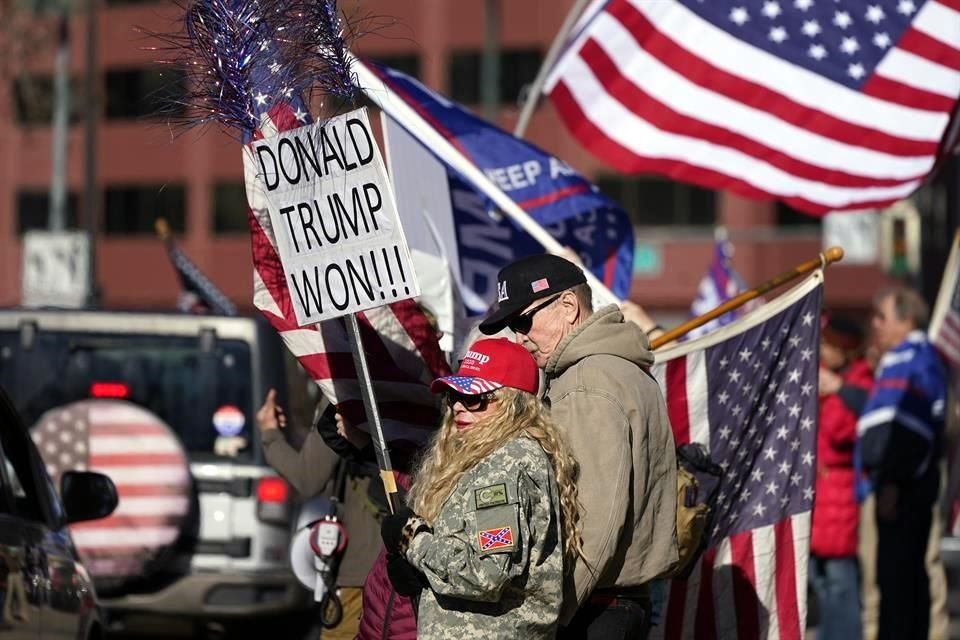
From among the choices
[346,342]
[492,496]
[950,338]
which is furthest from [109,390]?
[950,338]

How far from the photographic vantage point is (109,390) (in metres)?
9.23

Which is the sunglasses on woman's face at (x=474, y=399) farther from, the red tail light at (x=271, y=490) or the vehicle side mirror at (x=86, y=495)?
the red tail light at (x=271, y=490)

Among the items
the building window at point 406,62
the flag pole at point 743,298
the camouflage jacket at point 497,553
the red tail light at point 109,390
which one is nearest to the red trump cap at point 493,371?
the camouflage jacket at point 497,553

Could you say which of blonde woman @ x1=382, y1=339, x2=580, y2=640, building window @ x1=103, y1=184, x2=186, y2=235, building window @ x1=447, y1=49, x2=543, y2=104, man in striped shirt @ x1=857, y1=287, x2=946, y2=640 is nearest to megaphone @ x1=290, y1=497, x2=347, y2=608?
blonde woman @ x1=382, y1=339, x2=580, y2=640

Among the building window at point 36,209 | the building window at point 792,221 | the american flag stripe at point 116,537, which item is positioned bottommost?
the building window at point 36,209

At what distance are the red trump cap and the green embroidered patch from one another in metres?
0.30

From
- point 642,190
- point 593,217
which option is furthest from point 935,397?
point 642,190

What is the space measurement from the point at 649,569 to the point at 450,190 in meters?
3.36

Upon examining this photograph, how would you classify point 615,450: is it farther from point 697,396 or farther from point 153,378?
point 153,378

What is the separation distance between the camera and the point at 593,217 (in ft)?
28.7

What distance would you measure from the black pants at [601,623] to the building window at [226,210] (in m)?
43.0

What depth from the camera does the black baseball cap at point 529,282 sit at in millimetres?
5082

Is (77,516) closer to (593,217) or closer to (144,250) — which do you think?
(593,217)

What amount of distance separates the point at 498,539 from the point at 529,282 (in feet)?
3.19
